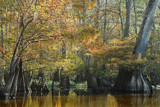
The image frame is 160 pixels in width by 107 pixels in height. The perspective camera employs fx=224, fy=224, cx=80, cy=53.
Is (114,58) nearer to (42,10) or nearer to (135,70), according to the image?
(135,70)

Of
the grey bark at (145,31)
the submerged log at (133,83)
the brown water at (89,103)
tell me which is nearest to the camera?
the brown water at (89,103)

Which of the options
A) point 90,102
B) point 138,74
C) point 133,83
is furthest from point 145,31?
point 90,102

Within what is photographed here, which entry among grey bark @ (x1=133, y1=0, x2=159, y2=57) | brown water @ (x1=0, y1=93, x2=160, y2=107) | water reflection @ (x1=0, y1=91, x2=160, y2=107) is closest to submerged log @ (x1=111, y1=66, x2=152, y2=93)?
grey bark @ (x1=133, y1=0, x2=159, y2=57)

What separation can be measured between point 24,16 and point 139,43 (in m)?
8.91

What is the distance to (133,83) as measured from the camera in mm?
15273

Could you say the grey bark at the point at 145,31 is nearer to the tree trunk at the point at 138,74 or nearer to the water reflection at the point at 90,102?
the tree trunk at the point at 138,74

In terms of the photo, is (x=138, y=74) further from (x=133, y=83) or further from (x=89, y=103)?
(x=89, y=103)

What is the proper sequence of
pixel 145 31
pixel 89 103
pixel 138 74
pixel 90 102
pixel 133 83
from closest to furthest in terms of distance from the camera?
pixel 89 103 < pixel 90 102 < pixel 133 83 < pixel 138 74 < pixel 145 31

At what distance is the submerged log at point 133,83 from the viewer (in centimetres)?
1512

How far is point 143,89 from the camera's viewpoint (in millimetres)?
15078

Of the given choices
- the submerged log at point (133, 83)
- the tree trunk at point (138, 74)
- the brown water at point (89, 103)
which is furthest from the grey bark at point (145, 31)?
the brown water at point (89, 103)

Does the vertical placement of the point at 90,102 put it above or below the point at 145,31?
below

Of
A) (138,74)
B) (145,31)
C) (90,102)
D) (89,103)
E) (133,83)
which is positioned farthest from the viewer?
(145,31)

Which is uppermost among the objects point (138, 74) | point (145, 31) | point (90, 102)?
point (145, 31)
